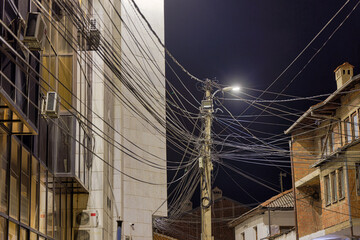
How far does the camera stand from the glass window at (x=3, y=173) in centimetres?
1317

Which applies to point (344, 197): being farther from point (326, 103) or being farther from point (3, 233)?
point (3, 233)

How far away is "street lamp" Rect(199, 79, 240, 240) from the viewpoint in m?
22.9

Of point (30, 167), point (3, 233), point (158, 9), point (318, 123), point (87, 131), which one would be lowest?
Answer: point (3, 233)

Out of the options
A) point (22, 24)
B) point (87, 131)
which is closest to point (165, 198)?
point (87, 131)

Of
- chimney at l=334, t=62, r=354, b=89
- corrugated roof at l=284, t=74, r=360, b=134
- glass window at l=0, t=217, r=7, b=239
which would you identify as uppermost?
chimney at l=334, t=62, r=354, b=89

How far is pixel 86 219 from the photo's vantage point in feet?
77.0

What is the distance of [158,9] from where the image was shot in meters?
37.7

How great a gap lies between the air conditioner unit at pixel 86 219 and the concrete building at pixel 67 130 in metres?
0.04

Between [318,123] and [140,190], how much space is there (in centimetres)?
1044

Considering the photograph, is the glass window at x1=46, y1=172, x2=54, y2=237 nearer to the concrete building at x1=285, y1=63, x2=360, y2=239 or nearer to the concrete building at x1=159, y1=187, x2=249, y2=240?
the concrete building at x1=285, y1=63, x2=360, y2=239

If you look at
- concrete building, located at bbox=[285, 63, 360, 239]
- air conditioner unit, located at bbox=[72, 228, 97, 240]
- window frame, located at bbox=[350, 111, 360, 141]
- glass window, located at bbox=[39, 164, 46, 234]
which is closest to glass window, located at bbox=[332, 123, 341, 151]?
concrete building, located at bbox=[285, 63, 360, 239]

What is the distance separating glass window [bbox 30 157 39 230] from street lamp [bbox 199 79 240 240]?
789 centimetres

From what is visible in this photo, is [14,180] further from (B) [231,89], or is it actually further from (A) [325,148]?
(A) [325,148]

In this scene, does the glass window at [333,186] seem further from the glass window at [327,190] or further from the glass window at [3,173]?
the glass window at [3,173]
